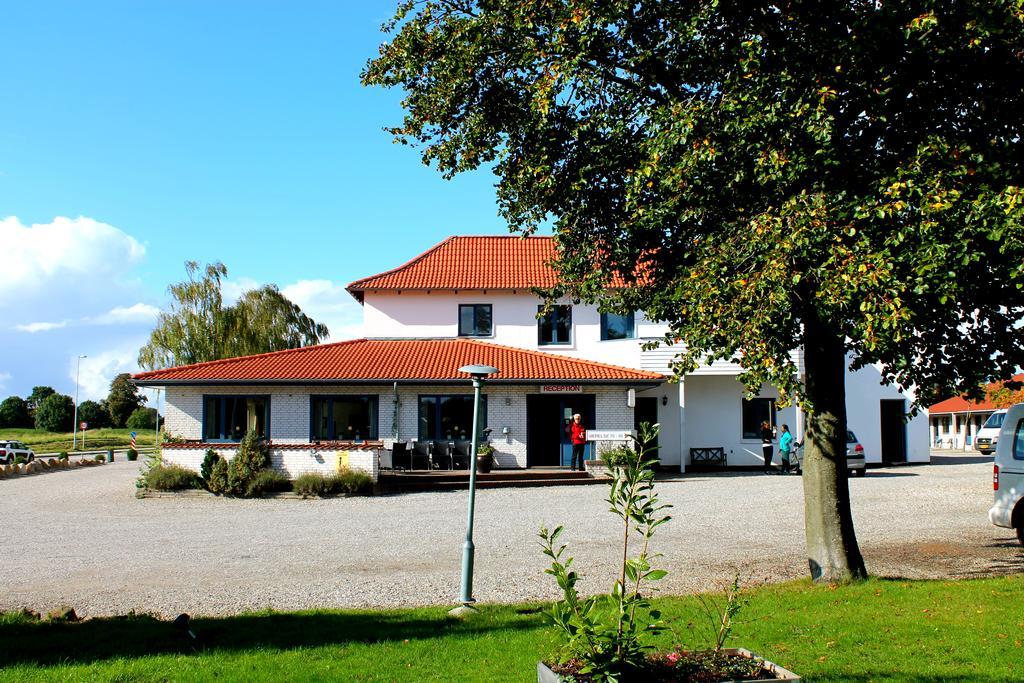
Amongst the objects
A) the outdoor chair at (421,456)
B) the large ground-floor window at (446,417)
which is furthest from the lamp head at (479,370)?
the large ground-floor window at (446,417)

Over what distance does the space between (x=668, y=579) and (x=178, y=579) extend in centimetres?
667

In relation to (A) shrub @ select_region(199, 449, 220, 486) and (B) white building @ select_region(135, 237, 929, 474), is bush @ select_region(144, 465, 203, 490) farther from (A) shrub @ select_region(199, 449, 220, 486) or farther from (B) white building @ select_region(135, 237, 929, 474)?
(B) white building @ select_region(135, 237, 929, 474)

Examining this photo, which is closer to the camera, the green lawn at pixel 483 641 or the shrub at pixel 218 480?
the green lawn at pixel 483 641

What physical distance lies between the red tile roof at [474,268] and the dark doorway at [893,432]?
568 inches

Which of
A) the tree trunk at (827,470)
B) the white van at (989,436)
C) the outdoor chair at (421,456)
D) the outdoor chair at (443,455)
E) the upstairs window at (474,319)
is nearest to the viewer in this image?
the tree trunk at (827,470)

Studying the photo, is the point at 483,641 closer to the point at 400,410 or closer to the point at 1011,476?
the point at 1011,476

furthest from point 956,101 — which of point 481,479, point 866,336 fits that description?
point 481,479

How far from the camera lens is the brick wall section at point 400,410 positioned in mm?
26031

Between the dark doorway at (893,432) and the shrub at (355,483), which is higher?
the dark doorway at (893,432)

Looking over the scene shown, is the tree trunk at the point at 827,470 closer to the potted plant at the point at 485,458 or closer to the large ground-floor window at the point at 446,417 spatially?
the potted plant at the point at 485,458

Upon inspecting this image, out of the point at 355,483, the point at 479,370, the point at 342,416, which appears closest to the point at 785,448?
the point at 355,483

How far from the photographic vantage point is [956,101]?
28.3ft

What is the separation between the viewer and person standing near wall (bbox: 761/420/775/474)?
27.7 m

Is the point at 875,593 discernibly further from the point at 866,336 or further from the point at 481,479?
the point at 481,479
